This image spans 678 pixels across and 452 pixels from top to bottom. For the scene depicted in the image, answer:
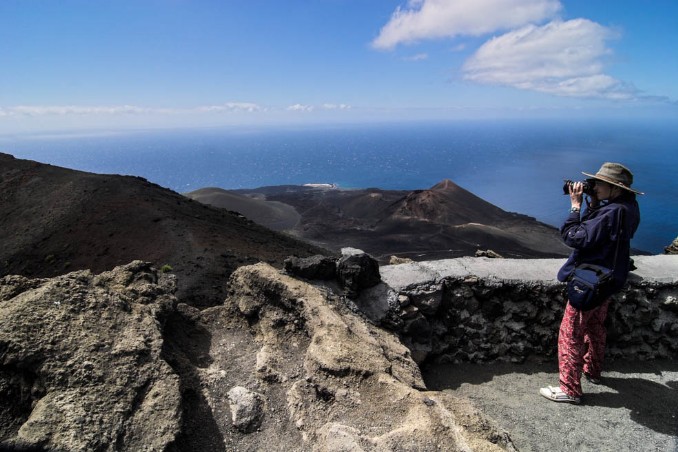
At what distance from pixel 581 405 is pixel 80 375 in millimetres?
4161

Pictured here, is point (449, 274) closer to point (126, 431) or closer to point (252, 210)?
point (126, 431)

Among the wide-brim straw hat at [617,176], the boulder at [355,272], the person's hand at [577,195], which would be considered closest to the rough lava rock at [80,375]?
the boulder at [355,272]

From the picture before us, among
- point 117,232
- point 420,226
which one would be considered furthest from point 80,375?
point 420,226

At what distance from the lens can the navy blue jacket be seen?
350 cm

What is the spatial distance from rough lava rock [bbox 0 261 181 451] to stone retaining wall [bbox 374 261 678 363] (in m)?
2.72

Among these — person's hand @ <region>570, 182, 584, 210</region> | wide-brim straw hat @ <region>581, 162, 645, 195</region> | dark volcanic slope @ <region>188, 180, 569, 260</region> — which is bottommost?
dark volcanic slope @ <region>188, 180, 569, 260</region>

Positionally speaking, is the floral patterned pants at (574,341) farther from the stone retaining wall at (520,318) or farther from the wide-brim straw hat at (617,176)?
the wide-brim straw hat at (617,176)

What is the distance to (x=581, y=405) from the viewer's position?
3.88 metres

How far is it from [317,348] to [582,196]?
2844 millimetres

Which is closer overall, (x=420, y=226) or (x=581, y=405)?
(x=581, y=405)

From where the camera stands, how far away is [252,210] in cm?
4253

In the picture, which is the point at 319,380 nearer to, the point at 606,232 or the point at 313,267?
the point at 313,267

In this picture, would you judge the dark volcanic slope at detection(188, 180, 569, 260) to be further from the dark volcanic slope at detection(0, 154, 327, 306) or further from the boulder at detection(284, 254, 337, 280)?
the boulder at detection(284, 254, 337, 280)

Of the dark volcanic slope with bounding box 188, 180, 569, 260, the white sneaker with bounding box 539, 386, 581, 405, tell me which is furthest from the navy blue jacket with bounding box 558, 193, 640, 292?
the dark volcanic slope with bounding box 188, 180, 569, 260
